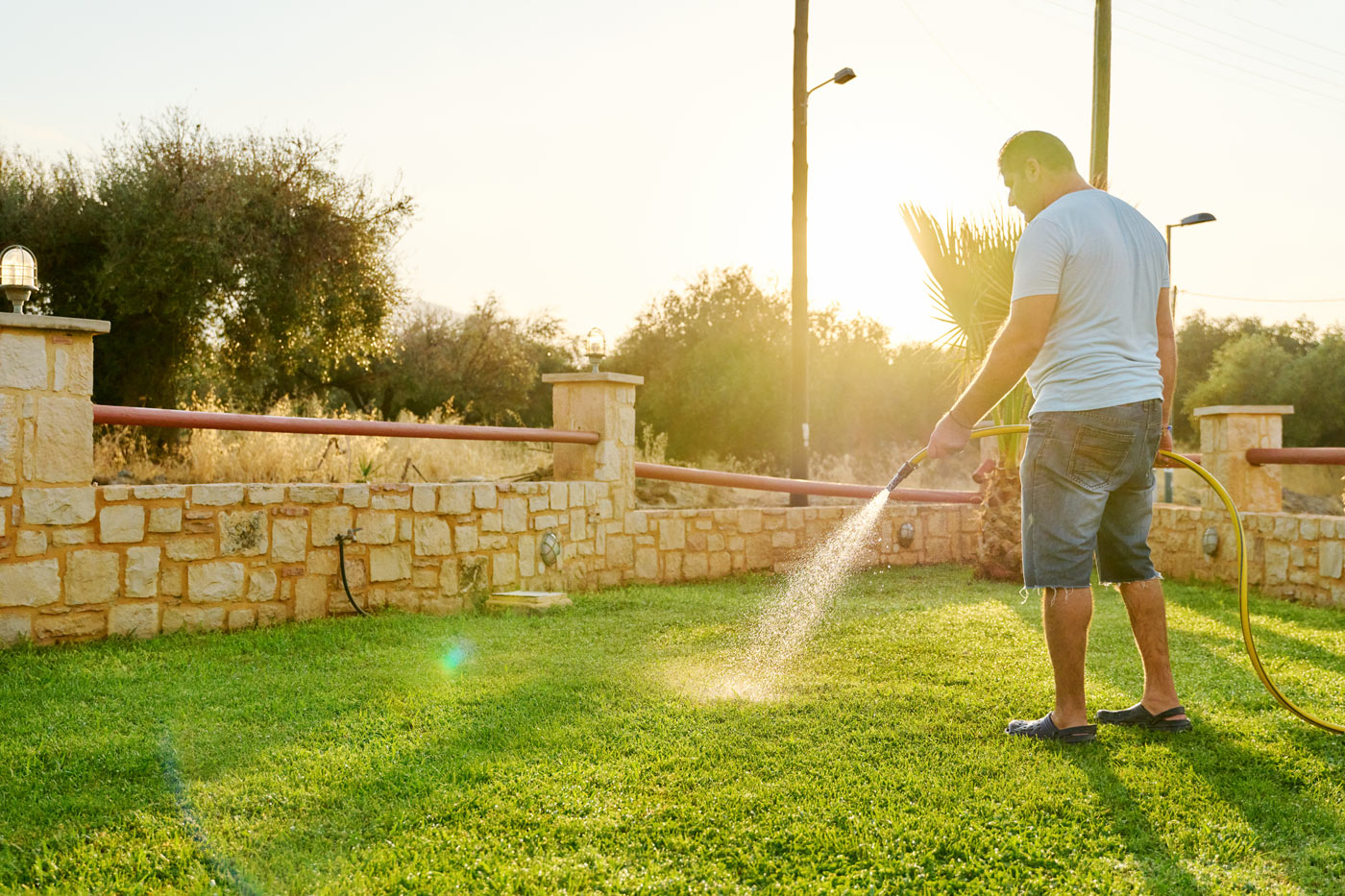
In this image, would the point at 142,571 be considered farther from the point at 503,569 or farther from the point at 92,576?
the point at 503,569

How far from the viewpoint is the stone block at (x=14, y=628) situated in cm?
411

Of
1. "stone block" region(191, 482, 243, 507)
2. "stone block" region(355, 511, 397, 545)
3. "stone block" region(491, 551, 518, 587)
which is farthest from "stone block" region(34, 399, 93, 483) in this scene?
"stone block" region(491, 551, 518, 587)

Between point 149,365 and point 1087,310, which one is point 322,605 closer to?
point 1087,310

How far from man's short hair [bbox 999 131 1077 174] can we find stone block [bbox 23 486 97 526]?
411 centimetres

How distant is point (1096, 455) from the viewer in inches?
112

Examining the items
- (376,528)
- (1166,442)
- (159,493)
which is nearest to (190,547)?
(159,493)

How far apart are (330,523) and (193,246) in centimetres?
768

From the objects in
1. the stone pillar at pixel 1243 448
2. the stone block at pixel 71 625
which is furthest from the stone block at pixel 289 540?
the stone pillar at pixel 1243 448

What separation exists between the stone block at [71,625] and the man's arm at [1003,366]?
3.77m

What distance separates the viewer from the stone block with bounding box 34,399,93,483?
13.9 feet

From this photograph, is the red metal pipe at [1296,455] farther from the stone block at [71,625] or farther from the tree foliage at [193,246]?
the tree foliage at [193,246]

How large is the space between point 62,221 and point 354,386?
8.54 meters

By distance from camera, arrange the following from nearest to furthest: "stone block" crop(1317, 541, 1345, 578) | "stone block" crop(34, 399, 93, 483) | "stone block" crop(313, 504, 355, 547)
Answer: "stone block" crop(34, 399, 93, 483)
"stone block" crop(313, 504, 355, 547)
"stone block" crop(1317, 541, 1345, 578)

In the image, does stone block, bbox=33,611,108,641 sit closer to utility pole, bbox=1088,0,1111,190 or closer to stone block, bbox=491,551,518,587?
stone block, bbox=491,551,518,587
